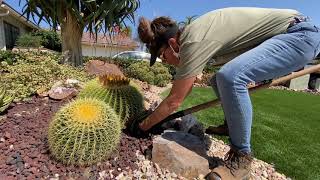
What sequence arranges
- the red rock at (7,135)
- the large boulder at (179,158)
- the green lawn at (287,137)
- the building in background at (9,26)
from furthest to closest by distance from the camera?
the building in background at (9,26)
the green lawn at (287,137)
the red rock at (7,135)
the large boulder at (179,158)

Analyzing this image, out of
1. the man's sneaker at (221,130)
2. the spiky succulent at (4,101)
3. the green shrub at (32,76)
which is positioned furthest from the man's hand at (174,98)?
the green shrub at (32,76)

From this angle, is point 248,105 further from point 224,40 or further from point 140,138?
point 140,138

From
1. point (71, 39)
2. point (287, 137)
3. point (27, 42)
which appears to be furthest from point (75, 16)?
point (27, 42)

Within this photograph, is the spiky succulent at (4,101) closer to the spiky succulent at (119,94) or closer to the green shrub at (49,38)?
the spiky succulent at (119,94)

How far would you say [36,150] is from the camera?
9.68ft

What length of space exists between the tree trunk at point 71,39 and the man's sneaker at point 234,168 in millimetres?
6431

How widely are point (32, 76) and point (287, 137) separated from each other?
3.86 metres

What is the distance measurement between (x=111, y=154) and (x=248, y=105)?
1.13 meters

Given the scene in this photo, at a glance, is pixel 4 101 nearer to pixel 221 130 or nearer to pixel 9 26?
pixel 221 130

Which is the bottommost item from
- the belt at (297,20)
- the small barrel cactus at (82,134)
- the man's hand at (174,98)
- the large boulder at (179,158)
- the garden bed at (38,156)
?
the garden bed at (38,156)

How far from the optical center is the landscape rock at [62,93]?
15.4 feet

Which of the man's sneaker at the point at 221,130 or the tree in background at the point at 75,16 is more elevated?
the tree in background at the point at 75,16

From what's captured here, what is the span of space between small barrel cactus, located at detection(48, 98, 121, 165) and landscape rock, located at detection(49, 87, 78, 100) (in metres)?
1.98

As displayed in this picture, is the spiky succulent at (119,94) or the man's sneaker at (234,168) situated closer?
the man's sneaker at (234,168)
